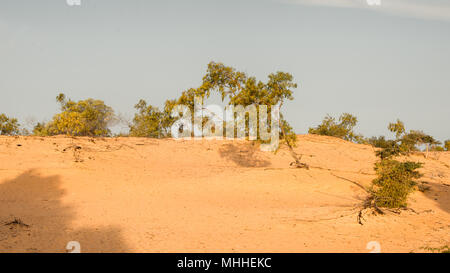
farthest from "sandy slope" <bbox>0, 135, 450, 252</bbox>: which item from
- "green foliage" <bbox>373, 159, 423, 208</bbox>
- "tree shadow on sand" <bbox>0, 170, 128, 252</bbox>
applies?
"green foliage" <bbox>373, 159, 423, 208</bbox>

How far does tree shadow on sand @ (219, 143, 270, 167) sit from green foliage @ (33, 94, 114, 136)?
24.6 feet

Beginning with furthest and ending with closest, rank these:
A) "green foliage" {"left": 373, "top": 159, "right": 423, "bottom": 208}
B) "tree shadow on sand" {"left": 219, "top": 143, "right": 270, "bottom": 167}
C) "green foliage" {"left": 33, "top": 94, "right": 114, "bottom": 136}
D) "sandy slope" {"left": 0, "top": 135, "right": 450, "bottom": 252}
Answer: "tree shadow on sand" {"left": 219, "top": 143, "right": 270, "bottom": 167}, "green foliage" {"left": 33, "top": 94, "right": 114, "bottom": 136}, "green foliage" {"left": 373, "top": 159, "right": 423, "bottom": 208}, "sandy slope" {"left": 0, "top": 135, "right": 450, "bottom": 252}

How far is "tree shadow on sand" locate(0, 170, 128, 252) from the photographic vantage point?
732 cm

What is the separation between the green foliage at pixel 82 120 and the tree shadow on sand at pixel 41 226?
5772 millimetres

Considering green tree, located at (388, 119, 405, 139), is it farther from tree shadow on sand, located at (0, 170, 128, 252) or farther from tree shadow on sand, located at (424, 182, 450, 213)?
tree shadow on sand, located at (0, 170, 128, 252)

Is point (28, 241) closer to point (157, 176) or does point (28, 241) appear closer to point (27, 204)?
point (27, 204)

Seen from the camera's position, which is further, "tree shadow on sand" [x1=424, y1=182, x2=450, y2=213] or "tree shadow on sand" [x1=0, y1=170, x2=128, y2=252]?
"tree shadow on sand" [x1=424, y1=182, x2=450, y2=213]

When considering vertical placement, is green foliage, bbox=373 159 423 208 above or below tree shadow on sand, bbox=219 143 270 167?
above

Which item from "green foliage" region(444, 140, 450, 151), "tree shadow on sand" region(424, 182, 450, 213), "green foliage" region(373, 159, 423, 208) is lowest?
"green foliage" region(444, 140, 450, 151)

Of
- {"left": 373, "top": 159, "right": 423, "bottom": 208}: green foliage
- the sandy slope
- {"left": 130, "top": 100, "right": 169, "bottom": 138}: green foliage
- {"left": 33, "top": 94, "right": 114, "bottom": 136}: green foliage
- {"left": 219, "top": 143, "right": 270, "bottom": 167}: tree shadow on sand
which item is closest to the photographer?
the sandy slope

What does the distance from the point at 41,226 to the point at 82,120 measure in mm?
14301

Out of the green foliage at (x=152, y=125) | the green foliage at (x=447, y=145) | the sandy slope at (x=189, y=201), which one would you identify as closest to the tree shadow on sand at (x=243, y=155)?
the sandy slope at (x=189, y=201)

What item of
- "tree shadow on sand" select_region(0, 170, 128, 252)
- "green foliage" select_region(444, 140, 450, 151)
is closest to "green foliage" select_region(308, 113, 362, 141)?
"green foliage" select_region(444, 140, 450, 151)
